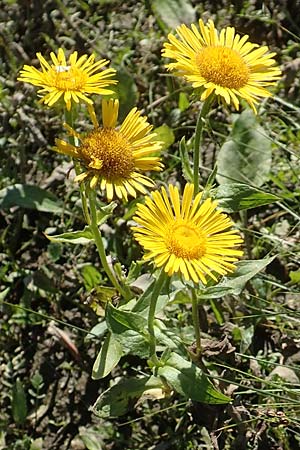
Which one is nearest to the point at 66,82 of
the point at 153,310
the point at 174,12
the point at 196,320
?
the point at 153,310

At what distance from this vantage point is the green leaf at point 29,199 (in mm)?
2525

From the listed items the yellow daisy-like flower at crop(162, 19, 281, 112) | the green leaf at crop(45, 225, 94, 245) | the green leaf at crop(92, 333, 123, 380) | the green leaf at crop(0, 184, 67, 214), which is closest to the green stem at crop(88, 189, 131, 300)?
the green leaf at crop(45, 225, 94, 245)

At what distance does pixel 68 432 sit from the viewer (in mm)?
2262

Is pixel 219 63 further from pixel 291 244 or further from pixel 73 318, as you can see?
pixel 73 318

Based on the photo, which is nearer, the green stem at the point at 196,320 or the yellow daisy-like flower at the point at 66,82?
the yellow daisy-like flower at the point at 66,82

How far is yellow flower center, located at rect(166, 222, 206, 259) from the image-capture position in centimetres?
155

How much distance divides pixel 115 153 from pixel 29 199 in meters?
0.91

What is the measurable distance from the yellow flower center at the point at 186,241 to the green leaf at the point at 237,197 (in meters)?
0.22

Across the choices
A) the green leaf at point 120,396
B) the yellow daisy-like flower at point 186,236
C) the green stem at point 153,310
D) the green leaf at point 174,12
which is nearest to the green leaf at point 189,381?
the green stem at point 153,310

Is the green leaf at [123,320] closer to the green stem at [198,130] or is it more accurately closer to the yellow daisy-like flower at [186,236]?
the yellow daisy-like flower at [186,236]

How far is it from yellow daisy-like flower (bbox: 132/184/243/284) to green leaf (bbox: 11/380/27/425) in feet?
2.86

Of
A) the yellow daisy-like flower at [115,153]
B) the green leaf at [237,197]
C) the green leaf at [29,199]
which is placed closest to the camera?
the yellow daisy-like flower at [115,153]

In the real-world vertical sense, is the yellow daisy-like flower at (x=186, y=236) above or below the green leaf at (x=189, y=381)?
above

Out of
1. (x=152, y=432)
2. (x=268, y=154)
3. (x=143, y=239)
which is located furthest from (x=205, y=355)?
(x=268, y=154)
